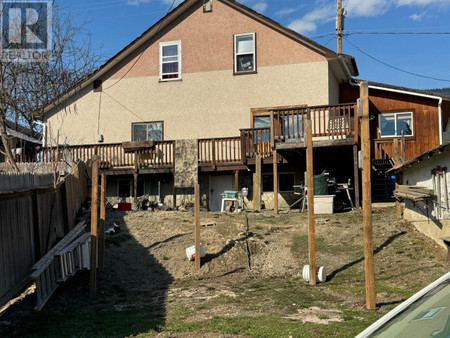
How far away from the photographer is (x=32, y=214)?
1000 centimetres

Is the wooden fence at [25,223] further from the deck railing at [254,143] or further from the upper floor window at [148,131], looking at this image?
the upper floor window at [148,131]

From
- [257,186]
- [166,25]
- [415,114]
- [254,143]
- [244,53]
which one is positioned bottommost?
[257,186]

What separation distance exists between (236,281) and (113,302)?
2.84 m

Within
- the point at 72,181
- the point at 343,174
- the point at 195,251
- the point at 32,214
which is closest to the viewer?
the point at 32,214

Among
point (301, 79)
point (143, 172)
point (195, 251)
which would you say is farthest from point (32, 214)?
point (301, 79)

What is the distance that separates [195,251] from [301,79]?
10587mm

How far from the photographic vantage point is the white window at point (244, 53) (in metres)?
21.4

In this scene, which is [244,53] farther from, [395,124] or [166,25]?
[395,124]

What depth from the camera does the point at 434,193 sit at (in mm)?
11773

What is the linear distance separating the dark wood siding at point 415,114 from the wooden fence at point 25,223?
12890mm

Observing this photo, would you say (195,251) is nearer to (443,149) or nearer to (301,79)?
(443,149)

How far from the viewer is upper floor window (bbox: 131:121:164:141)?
22375 millimetres

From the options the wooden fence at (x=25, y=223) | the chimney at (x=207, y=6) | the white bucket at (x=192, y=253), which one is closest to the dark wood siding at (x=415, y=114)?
the chimney at (x=207, y=6)

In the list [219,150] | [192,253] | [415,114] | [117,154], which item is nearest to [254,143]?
[219,150]
